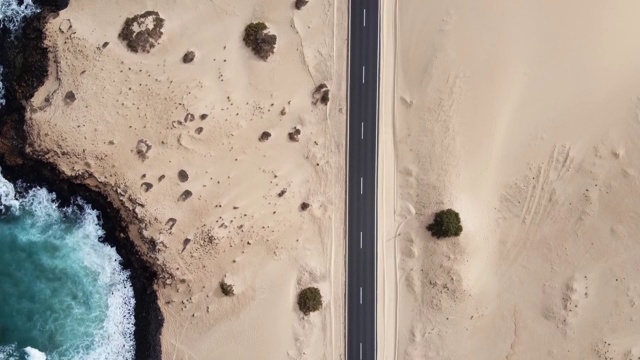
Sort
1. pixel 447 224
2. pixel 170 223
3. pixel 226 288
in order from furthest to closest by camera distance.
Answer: pixel 226 288
pixel 170 223
pixel 447 224

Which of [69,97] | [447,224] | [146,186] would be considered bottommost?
[447,224]

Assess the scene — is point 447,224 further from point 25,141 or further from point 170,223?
point 25,141

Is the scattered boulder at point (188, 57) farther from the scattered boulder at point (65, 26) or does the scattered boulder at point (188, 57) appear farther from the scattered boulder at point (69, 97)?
the scattered boulder at point (65, 26)

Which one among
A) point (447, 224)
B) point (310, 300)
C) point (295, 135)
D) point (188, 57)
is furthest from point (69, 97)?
point (447, 224)

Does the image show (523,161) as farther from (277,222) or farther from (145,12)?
(145,12)

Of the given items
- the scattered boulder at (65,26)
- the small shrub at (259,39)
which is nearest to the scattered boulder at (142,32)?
the scattered boulder at (65,26)

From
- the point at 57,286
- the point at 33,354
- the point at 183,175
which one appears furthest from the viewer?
the point at 57,286

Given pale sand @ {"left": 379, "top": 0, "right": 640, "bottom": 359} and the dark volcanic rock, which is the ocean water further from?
pale sand @ {"left": 379, "top": 0, "right": 640, "bottom": 359}

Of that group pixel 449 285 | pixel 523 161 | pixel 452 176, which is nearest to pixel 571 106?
pixel 523 161
